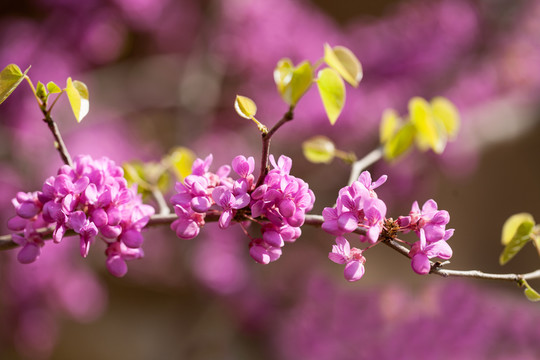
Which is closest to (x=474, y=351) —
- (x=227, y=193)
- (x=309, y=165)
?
(x=309, y=165)

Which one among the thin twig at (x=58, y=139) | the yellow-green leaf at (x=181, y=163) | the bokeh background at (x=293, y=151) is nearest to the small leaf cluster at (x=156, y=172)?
the yellow-green leaf at (x=181, y=163)

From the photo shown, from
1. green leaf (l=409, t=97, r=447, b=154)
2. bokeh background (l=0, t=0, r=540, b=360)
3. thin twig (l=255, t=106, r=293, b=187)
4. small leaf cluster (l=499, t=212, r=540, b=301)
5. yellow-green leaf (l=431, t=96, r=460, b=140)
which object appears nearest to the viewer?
thin twig (l=255, t=106, r=293, b=187)

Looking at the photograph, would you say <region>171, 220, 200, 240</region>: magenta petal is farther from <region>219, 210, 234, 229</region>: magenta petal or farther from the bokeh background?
the bokeh background

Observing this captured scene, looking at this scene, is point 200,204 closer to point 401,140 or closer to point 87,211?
point 87,211

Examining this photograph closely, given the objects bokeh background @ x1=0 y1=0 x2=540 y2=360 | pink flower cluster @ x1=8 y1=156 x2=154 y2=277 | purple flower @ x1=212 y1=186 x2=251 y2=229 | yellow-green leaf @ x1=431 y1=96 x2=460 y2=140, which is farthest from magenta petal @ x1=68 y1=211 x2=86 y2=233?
bokeh background @ x1=0 y1=0 x2=540 y2=360

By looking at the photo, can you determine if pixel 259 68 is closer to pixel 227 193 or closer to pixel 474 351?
pixel 474 351
